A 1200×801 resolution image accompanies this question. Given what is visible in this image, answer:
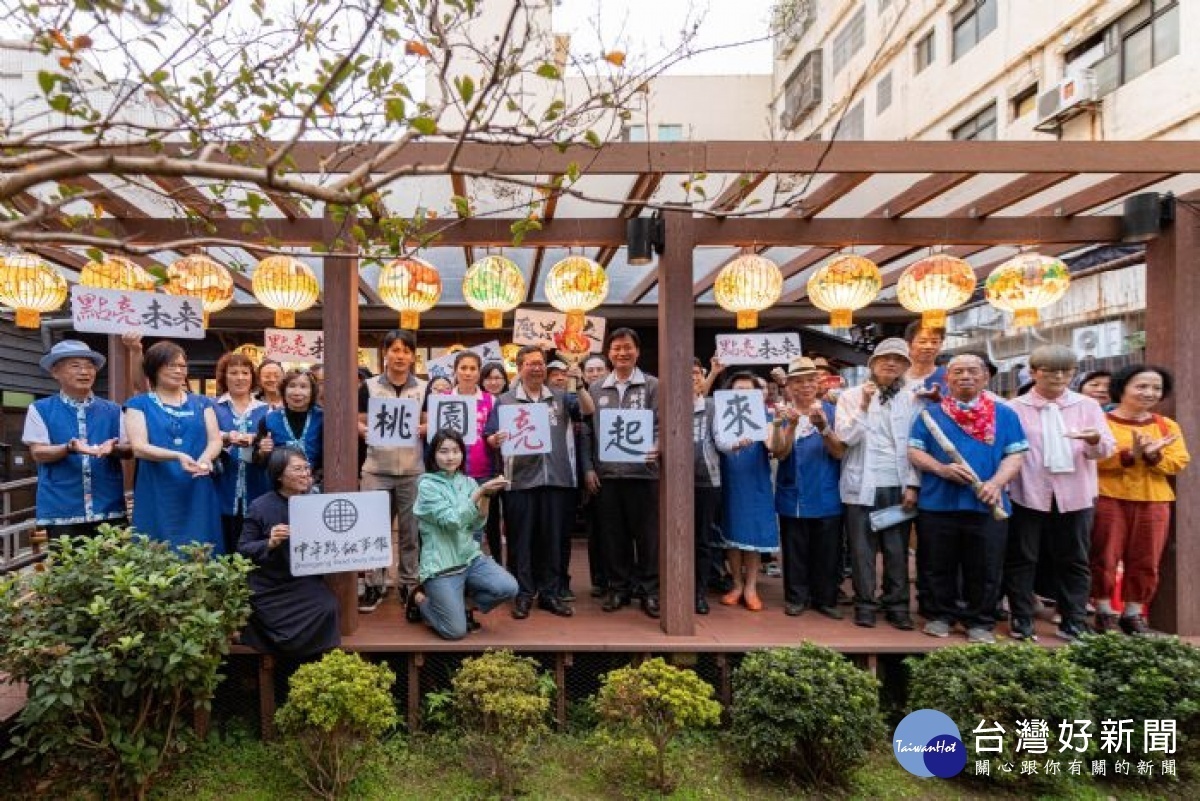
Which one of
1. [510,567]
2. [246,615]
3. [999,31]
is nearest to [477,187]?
[510,567]

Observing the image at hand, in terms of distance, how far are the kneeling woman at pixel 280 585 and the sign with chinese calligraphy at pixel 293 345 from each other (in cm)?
223

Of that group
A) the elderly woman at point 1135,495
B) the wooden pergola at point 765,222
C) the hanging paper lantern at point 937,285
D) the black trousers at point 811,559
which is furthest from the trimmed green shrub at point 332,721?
the elderly woman at point 1135,495

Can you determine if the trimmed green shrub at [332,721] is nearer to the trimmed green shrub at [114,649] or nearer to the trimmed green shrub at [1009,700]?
the trimmed green shrub at [114,649]

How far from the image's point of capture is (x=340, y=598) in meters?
4.20

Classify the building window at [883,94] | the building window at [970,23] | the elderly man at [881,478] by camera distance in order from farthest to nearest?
1. the building window at [883,94]
2. the building window at [970,23]
3. the elderly man at [881,478]

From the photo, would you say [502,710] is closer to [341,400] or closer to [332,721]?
[332,721]

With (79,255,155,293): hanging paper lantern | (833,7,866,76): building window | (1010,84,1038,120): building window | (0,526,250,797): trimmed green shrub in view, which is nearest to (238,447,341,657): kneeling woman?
(0,526,250,797): trimmed green shrub

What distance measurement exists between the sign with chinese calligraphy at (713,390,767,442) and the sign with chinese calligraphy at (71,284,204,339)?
3.69m

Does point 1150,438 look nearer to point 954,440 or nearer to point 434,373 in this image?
point 954,440

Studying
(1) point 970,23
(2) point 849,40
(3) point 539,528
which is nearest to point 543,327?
(3) point 539,528

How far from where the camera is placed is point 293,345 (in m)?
6.01

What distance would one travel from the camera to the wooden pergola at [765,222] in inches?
165

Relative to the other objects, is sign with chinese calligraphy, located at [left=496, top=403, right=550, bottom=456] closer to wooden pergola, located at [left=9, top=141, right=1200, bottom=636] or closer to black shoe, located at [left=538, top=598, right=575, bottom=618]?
wooden pergola, located at [left=9, top=141, right=1200, bottom=636]

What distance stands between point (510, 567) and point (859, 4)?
61.8 feet
